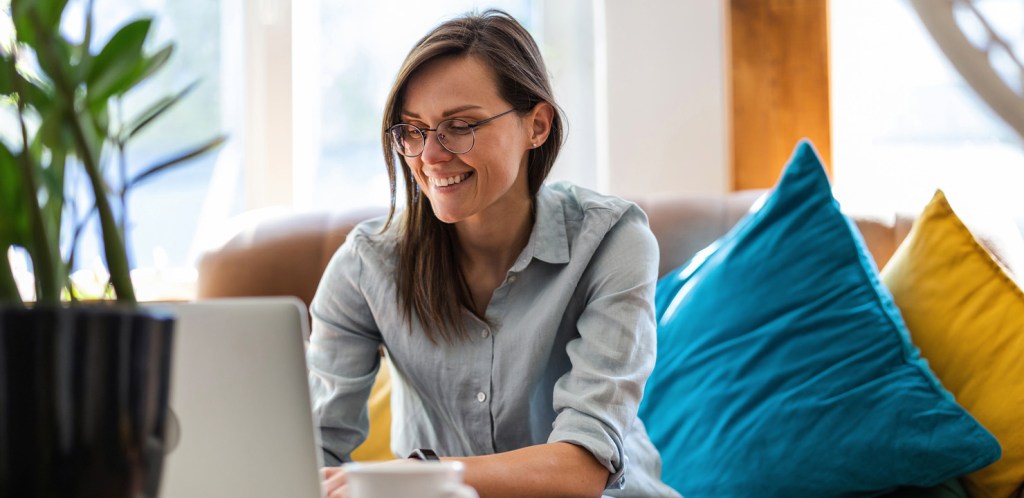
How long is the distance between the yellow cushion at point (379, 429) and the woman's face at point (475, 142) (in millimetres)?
499

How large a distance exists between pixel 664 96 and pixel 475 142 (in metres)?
1.19

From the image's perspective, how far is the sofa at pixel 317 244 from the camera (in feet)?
6.20

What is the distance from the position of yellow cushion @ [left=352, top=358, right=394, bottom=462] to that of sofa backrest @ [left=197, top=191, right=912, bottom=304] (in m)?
0.22

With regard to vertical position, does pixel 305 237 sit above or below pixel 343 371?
above

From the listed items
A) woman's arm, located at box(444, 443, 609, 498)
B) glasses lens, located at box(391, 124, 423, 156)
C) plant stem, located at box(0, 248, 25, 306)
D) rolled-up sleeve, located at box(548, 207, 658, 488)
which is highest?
glasses lens, located at box(391, 124, 423, 156)

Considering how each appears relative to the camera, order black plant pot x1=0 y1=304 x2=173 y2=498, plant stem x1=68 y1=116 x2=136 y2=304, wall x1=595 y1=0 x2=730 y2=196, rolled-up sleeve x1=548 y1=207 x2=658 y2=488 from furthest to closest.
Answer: wall x1=595 y1=0 x2=730 y2=196
rolled-up sleeve x1=548 y1=207 x2=658 y2=488
plant stem x1=68 y1=116 x2=136 y2=304
black plant pot x1=0 y1=304 x2=173 y2=498

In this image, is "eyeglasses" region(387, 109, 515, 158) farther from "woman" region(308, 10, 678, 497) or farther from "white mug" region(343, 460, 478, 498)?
"white mug" region(343, 460, 478, 498)

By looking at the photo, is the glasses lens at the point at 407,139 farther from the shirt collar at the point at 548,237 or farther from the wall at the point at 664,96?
the wall at the point at 664,96

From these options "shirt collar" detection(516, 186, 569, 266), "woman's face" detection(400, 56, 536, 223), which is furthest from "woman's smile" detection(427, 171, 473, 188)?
"shirt collar" detection(516, 186, 569, 266)

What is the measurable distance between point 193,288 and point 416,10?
94cm

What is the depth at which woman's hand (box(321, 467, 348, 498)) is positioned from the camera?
1.03 m

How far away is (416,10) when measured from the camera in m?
2.74

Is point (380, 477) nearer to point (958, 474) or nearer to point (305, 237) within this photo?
point (958, 474)

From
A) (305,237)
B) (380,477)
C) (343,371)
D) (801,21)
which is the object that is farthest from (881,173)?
(380,477)
